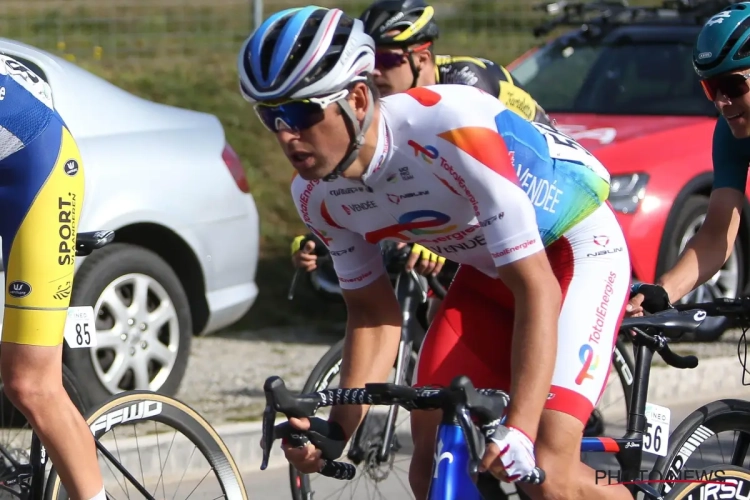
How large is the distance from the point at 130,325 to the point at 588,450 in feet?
10.8

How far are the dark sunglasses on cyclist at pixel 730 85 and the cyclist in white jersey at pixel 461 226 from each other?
22.4 inches

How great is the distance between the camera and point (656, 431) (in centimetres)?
411

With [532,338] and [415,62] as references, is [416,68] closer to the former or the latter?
[415,62]

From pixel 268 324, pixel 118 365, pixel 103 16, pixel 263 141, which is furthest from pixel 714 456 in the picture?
pixel 103 16

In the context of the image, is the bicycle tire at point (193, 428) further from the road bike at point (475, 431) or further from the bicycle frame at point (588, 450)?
the bicycle frame at point (588, 450)

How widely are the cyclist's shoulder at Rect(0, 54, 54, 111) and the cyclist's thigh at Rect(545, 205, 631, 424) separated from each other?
167cm

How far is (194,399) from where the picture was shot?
7.20 metres

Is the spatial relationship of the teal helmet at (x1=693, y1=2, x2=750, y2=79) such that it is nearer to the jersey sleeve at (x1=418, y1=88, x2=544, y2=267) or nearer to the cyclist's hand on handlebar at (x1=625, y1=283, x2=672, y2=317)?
the cyclist's hand on handlebar at (x1=625, y1=283, x2=672, y2=317)

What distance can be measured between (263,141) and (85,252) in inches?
283

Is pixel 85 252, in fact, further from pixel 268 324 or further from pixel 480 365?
pixel 268 324

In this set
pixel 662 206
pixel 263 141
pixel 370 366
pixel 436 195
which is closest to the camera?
pixel 436 195

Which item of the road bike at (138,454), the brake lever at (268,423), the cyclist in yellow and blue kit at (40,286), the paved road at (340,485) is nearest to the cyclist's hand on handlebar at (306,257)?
the paved road at (340,485)

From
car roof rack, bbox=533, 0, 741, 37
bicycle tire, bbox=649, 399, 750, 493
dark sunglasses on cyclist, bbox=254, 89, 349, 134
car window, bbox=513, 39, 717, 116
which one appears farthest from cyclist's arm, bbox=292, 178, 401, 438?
car roof rack, bbox=533, 0, 741, 37

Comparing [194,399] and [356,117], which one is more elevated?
[356,117]
